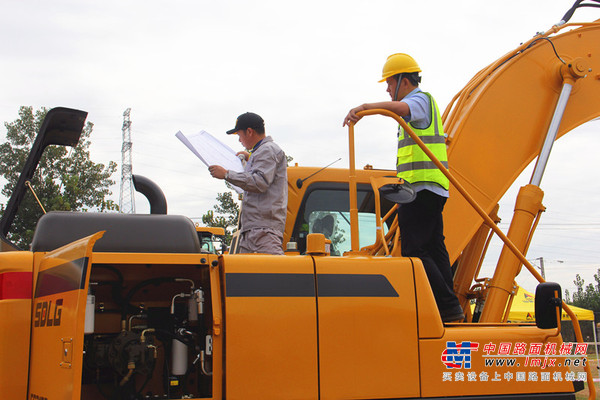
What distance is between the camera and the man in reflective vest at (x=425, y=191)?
11.9ft

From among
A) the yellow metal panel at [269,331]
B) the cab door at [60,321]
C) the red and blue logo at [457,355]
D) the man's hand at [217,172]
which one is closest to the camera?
the cab door at [60,321]

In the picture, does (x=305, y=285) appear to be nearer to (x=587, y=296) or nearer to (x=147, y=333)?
(x=147, y=333)

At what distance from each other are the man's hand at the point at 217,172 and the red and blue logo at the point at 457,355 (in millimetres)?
1757

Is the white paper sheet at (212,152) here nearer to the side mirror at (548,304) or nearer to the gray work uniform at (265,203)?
the gray work uniform at (265,203)

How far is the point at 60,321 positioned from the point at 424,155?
7.82ft

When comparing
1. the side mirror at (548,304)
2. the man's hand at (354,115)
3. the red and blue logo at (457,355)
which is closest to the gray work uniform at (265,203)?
the man's hand at (354,115)

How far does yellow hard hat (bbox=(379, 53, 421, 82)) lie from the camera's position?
412 centimetres

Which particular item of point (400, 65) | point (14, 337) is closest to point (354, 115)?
point (400, 65)

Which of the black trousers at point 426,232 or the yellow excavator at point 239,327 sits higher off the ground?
the black trousers at point 426,232

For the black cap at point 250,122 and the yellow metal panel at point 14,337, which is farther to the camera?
the black cap at point 250,122

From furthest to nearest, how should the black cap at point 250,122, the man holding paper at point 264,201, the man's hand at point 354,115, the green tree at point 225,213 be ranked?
the green tree at point 225,213, the black cap at point 250,122, the man holding paper at point 264,201, the man's hand at point 354,115

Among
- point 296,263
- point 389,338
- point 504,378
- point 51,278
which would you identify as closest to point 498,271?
point 504,378

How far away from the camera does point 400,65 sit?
13.5ft

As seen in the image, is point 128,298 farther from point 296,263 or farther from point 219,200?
point 219,200
